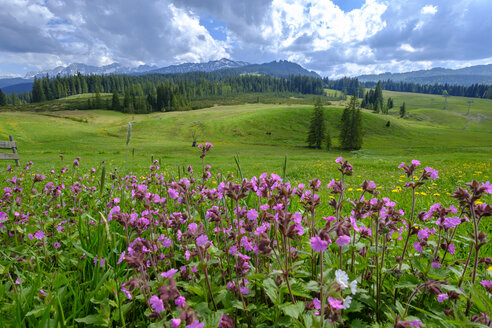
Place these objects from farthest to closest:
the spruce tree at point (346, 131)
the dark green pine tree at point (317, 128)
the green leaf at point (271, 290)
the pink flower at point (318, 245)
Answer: the spruce tree at point (346, 131) < the dark green pine tree at point (317, 128) < the green leaf at point (271, 290) < the pink flower at point (318, 245)

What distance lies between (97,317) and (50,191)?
3.29 metres

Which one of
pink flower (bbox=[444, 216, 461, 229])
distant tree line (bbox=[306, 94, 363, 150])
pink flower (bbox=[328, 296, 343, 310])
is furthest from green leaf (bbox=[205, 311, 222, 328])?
distant tree line (bbox=[306, 94, 363, 150])

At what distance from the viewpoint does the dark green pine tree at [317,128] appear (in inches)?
2655

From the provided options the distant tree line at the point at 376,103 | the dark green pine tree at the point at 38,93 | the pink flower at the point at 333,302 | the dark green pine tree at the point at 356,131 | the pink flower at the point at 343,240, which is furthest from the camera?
the dark green pine tree at the point at 38,93

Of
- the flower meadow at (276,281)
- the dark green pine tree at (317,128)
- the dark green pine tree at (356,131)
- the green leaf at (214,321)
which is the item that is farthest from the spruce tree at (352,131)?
the green leaf at (214,321)

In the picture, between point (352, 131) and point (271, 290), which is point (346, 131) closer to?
point (352, 131)

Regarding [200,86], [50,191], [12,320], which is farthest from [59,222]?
[200,86]

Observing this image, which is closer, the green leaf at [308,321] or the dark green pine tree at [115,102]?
the green leaf at [308,321]

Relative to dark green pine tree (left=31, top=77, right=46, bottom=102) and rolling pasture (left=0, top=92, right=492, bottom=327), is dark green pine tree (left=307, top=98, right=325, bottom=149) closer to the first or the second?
rolling pasture (left=0, top=92, right=492, bottom=327)

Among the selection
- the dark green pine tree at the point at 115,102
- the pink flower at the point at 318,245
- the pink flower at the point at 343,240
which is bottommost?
the pink flower at the point at 343,240

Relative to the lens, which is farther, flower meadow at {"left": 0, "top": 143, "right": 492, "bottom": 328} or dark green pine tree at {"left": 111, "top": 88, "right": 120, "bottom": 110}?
dark green pine tree at {"left": 111, "top": 88, "right": 120, "bottom": 110}

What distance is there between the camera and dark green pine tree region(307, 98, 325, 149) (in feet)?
221

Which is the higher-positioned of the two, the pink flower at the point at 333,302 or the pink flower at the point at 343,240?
the pink flower at the point at 343,240

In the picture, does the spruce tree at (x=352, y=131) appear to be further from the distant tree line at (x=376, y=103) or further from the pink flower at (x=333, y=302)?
the distant tree line at (x=376, y=103)
